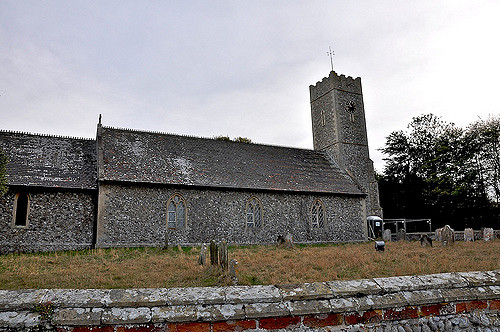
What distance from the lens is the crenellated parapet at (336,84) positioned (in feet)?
111

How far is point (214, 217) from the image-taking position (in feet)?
71.8

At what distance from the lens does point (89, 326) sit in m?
2.81

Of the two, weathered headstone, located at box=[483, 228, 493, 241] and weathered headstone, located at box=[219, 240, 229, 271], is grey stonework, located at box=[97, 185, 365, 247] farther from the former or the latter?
weathered headstone, located at box=[219, 240, 229, 271]

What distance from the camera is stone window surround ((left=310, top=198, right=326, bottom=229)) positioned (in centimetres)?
2526

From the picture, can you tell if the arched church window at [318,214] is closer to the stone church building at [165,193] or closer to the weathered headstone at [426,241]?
the stone church building at [165,193]

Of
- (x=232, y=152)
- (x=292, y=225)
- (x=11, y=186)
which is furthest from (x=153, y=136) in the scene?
(x=292, y=225)

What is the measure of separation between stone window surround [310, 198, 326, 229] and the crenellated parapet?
42.2ft

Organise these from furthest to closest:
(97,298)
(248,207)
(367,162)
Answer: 1. (367,162)
2. (248,207)
3. (97,298)

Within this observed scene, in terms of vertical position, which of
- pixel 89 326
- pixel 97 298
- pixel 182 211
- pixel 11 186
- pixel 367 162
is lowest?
pixel 89 326

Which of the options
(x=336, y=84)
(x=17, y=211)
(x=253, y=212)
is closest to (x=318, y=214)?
(x=253, y=212)

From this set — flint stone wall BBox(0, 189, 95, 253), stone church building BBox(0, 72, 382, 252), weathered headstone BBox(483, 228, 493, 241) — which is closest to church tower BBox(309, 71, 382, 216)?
stone church building BBox(0, 72, 382, 252)

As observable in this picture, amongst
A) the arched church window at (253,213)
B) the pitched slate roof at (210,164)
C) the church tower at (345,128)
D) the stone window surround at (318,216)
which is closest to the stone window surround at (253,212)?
the arched church window at (253,213)

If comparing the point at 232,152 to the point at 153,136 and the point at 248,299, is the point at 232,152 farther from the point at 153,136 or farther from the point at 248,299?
the point at 248,299

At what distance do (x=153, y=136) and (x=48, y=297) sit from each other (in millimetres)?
23518
